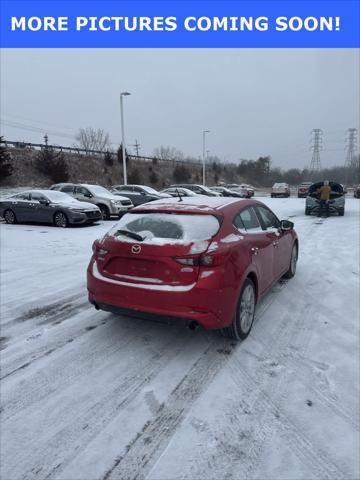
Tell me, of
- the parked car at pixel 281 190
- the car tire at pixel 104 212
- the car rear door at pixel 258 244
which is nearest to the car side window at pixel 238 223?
the car rear door at pixel 258 244

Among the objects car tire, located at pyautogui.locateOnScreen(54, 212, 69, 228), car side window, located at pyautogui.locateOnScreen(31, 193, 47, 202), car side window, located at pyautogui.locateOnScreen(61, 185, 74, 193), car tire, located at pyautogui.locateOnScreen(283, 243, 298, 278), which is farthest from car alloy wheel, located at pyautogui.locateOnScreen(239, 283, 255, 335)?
car side window, located at pyautogui.locateOnScreen(61, 185, 74, 193)

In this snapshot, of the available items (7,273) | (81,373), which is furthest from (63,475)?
(7,273)

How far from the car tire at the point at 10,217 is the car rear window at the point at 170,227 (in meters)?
11.5

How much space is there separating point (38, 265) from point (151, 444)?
5.88 m

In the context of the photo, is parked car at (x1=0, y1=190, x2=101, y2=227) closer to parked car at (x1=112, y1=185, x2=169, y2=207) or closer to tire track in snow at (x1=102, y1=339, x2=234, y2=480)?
parked car at (x1=112, y1=185, x2=169, y2=207)

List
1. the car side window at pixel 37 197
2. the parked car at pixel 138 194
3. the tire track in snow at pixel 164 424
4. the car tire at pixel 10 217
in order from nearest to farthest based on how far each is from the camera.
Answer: the tire track in snow at pixel 164 424 → the car side window at pixel 37 197 → the car tire at pixel 10 217 → the parked car at pixel 138 194

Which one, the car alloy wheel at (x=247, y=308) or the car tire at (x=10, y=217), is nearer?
the car alloy wheel at (x=247, y=308)

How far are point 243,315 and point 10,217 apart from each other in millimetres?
12805

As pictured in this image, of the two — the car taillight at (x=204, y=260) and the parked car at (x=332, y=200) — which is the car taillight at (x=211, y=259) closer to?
the car taillight at (x=204, y=260)

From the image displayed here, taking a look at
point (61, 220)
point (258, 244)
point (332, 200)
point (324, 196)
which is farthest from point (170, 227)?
point (332, 200)

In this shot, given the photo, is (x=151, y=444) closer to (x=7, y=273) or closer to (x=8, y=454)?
(x=8, y=454)

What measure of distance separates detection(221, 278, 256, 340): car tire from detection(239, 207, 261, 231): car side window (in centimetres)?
76

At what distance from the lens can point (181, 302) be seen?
11.3 ft

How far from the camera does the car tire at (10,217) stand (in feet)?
46.3
